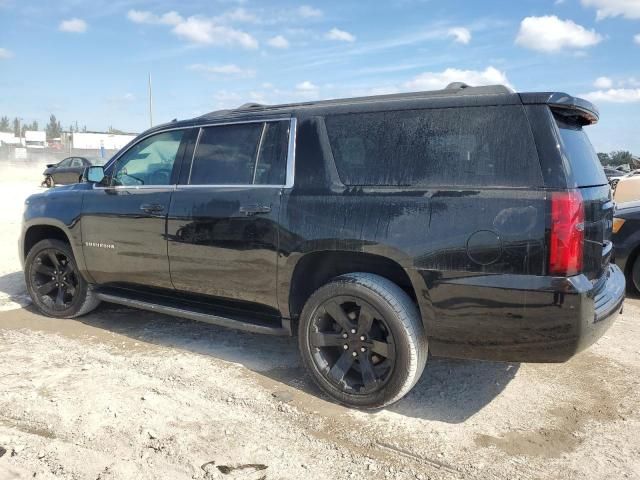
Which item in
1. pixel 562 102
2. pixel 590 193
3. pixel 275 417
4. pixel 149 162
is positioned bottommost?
pixel 275 417

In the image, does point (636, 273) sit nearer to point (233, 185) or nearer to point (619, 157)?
point (233, 185)

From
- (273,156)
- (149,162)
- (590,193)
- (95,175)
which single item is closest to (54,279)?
(95,175)

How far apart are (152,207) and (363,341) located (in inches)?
81.5

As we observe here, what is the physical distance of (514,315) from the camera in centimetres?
291

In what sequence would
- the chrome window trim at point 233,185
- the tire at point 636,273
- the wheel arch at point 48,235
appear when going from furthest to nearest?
the tire at point 636,273 → the wheel arch at point 48,235 → the chrome window trim at point 233,185

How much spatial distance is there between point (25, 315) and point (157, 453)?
10.9 ft

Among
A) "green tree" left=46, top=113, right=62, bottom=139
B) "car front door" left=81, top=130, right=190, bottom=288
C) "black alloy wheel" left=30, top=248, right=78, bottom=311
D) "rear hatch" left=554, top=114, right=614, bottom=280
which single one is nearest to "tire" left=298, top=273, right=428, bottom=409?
"rear hatch" left=554, top=114, right=614, bottom=280

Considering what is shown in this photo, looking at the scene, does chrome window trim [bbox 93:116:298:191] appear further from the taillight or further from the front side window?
the taillight

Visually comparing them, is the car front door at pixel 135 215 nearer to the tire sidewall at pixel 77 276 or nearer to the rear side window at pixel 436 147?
the tire sidewall at pixel 77 276

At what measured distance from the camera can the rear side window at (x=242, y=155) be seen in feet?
12.5

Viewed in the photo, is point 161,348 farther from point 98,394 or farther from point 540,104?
point 540,104

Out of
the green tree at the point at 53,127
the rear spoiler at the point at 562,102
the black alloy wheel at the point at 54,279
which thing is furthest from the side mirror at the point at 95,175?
the green tree at the point at 53,127

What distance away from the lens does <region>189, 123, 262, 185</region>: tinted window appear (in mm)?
3977

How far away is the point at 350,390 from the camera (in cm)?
344
